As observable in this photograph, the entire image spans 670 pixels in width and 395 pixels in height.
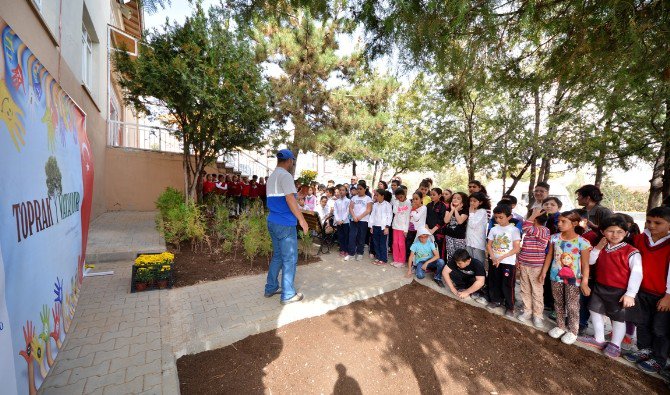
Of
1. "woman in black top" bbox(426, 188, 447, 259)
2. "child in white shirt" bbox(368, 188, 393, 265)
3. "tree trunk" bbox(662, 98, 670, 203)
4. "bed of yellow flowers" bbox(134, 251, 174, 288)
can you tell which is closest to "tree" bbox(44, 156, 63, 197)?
"bed of yellow flowers" bbox(134, 251, 174, 288)

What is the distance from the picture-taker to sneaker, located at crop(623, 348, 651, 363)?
2.76 m

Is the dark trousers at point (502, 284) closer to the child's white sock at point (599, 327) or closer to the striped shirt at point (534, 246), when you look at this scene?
the striped shirt at point (534, 246)

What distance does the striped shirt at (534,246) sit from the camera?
11.2ft

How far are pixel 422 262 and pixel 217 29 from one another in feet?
22.3

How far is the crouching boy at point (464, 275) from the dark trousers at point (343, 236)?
232 cm

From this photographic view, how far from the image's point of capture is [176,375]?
2.22 meters

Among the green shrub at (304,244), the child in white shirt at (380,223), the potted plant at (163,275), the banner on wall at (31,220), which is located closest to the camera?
the banner on wall at (31,220)

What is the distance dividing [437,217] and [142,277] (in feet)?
15.3

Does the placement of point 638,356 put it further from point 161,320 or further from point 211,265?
point 211,265

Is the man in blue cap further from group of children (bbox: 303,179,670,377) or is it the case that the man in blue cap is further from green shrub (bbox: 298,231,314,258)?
group of children (bbox: 303,179,670,377)

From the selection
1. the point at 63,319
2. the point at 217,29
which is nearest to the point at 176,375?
the point at 63,319

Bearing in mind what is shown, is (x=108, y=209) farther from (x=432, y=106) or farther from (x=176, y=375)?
(x=432, y=106)

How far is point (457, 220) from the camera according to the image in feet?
14.8

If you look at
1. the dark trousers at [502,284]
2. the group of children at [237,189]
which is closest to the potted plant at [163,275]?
the dark trousers at [502,284]
